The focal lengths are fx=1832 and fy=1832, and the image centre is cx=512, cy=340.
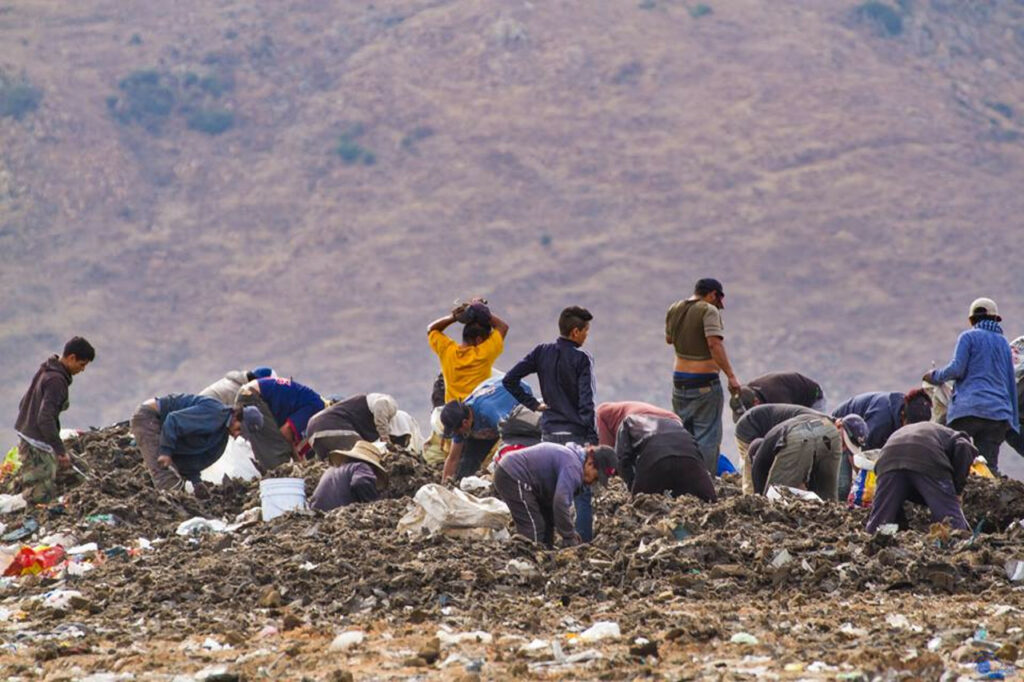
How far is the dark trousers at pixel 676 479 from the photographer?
10805mm

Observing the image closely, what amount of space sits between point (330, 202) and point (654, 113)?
12689mm

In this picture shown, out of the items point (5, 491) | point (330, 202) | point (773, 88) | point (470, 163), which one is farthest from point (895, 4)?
point (5, 491)

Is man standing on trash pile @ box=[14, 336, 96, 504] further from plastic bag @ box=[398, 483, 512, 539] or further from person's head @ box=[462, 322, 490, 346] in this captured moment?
plastic bag @ box=[398, 483, 512, 539]

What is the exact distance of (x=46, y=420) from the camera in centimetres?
1241

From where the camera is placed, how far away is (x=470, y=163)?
6656 centimetres

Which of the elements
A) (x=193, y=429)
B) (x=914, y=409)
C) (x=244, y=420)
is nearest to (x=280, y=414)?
(x=244, y=420)

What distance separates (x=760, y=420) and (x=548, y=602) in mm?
3619

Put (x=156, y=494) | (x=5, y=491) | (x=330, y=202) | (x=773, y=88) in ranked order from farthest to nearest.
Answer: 1. (x=773, y=88)
2. (x=330, y=202)
3. (x=5, y=491)
4. (x=156, y=494)

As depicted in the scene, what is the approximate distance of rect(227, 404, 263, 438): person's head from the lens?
1315 cm

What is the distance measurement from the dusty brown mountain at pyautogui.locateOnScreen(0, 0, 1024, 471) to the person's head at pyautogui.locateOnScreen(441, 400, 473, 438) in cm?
4004

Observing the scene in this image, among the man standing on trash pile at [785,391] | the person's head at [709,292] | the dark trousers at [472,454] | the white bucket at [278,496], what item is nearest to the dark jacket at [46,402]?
the white bucket at [278,496]

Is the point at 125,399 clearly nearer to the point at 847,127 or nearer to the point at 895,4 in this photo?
the point at 847,127

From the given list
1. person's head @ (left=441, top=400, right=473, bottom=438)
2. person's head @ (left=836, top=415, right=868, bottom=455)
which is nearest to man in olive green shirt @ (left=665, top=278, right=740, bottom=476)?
person's head @ (left=836, top=415, right=868, bottom=455)

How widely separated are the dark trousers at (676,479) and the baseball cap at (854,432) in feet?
5.07
